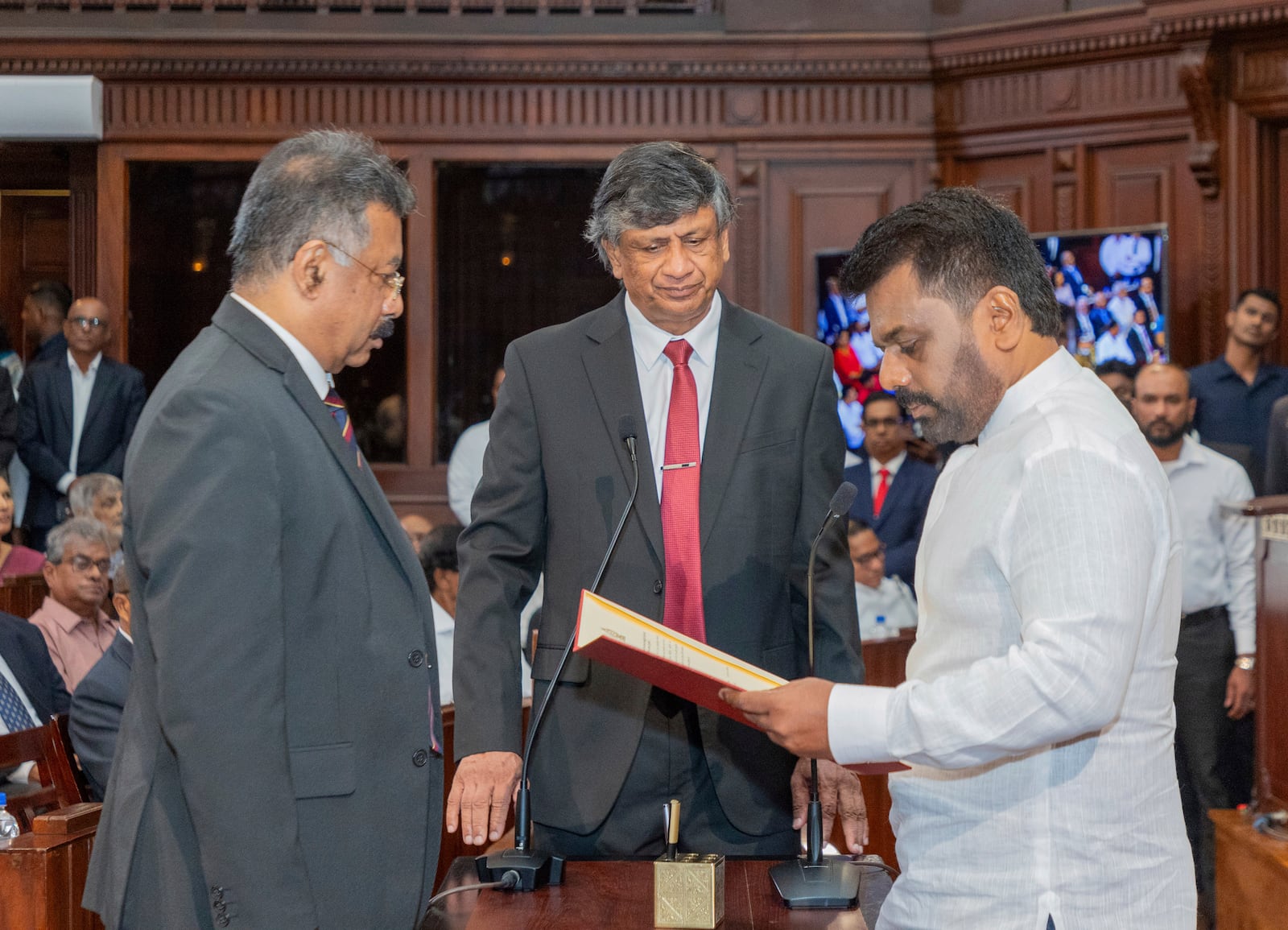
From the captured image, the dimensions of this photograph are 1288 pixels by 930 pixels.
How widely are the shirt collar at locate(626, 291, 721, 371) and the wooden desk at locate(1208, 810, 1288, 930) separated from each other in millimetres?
1577

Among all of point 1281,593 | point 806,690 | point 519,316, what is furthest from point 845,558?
point 519,316

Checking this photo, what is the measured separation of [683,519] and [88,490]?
361 centimetres

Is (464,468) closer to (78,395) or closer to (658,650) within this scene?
(78,395)

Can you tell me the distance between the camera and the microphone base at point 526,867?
1919mm

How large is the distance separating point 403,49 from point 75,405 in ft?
7.04

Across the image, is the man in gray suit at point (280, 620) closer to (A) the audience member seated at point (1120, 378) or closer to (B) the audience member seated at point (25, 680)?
(B) the audience member seated at point (25, 680)

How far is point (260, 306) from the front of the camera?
1765 millimetres

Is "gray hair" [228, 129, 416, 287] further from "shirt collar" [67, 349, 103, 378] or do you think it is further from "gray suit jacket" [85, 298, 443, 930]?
"shirt collar" [67, 349, 103, 378]

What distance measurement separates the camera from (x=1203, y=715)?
185 inches

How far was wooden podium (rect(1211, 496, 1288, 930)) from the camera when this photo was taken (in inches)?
117

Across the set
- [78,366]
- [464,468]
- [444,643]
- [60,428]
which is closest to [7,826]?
[444,643]

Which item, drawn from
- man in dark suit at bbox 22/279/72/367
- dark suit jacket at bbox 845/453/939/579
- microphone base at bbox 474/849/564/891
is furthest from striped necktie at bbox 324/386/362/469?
man in dark suit at bbox 22/279/72/367

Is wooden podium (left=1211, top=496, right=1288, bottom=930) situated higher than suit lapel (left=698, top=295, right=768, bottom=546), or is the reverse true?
suit lapel (left=698, top=295, right=768, bottom=546)

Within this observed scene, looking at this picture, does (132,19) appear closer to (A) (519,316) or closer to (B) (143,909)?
(A) (519,316)
